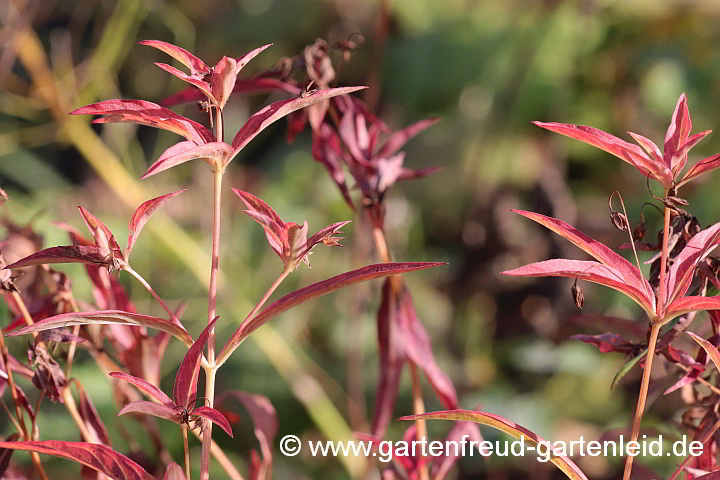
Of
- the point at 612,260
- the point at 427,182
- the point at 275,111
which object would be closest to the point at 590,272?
the point at 612,260

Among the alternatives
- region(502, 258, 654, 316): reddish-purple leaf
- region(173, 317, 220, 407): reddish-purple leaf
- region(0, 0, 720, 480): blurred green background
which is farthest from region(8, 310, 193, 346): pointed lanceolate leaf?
region(0, 0, 720, 480): blurred green background

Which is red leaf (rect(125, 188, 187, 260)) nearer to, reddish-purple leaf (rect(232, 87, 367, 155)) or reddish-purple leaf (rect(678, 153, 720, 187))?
reddish-purple leaf (rect(232, 87, 367, 155))

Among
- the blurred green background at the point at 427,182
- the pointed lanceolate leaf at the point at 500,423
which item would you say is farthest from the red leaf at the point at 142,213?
the blurred green background at the point at 427,182

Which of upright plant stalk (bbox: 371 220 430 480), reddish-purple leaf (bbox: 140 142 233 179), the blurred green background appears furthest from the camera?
the blurred green background

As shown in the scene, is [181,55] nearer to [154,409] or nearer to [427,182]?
[154,409]

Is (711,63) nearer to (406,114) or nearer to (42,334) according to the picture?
(406,114)
